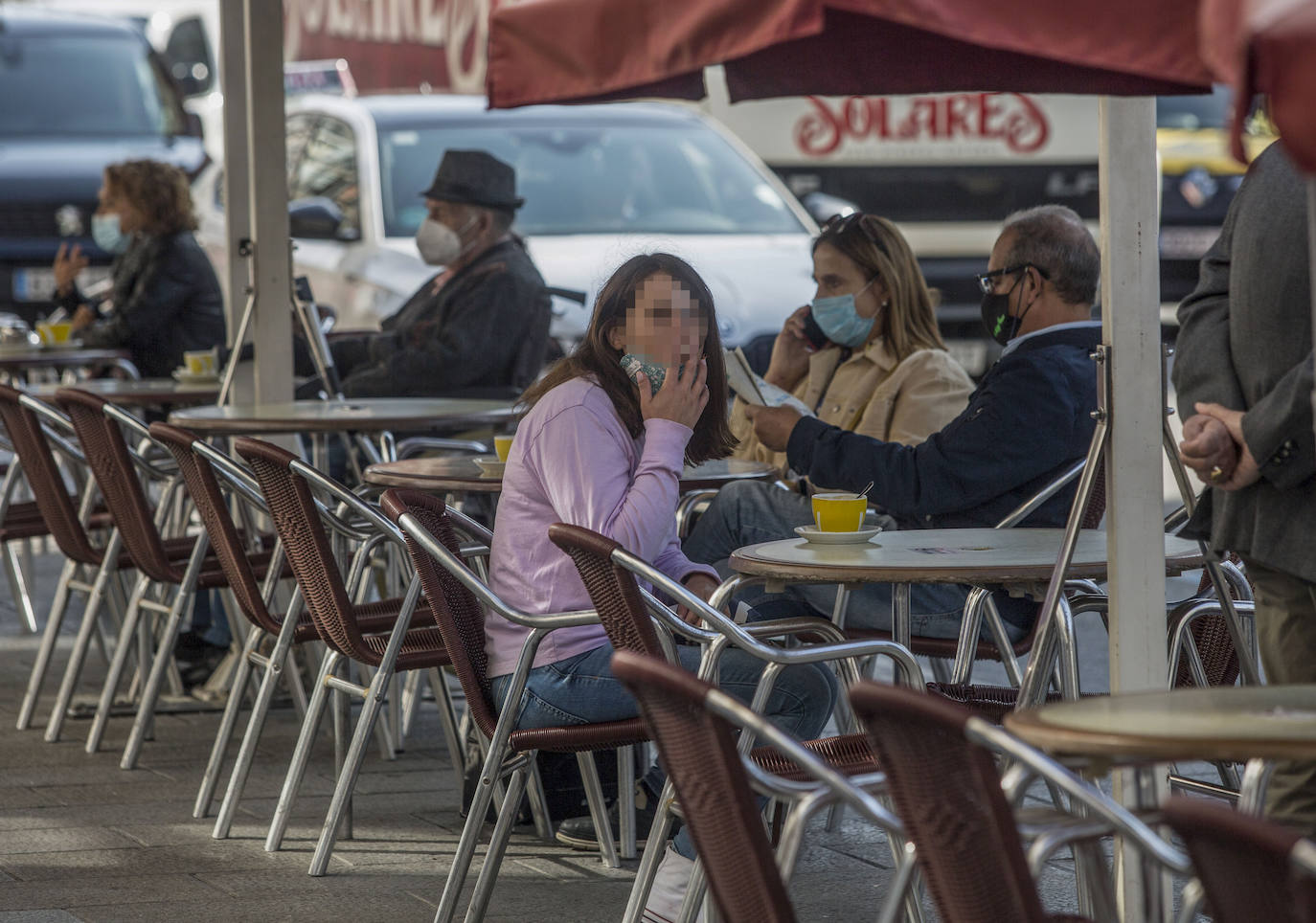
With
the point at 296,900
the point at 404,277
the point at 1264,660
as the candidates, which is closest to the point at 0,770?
the point at 296,900

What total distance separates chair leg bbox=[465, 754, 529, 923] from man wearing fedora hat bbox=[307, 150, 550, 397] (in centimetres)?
342

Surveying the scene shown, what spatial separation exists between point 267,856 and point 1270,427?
100 inches

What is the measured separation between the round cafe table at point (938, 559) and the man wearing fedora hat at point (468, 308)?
10.2ft

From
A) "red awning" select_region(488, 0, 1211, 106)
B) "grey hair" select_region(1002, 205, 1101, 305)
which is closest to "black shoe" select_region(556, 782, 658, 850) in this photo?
"grey hair" select_region(1002, 205, 1101, 305)

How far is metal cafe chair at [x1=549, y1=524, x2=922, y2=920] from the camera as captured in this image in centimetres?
331

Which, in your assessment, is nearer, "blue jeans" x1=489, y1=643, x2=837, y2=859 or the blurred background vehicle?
"blue jeans" x1=489, y1=643, x2=837, y2=859

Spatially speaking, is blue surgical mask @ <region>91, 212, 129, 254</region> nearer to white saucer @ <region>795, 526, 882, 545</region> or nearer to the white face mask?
the white face mask

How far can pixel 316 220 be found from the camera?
31.0 ft

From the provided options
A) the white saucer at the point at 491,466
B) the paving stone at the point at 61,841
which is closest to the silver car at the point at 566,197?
the white saucer at the point at 491,466

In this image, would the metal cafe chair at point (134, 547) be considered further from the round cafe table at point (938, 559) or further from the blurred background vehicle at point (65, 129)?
the blurred background vehicle at point (65, 129)

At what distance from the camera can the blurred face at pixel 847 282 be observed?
18.0 ft

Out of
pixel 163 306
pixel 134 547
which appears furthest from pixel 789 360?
pixel 163 306

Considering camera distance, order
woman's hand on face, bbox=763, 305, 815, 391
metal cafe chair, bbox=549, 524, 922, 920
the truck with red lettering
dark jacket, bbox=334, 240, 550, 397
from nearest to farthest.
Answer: metal cafe chair, bbox=549, 524, 922, 920 < woman's hand on face, bbox=763, 305, 815, 391 < dark jacket, bbox=334, 240, 550, 397 < the truck with red lettering

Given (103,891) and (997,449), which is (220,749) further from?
(997,449)
